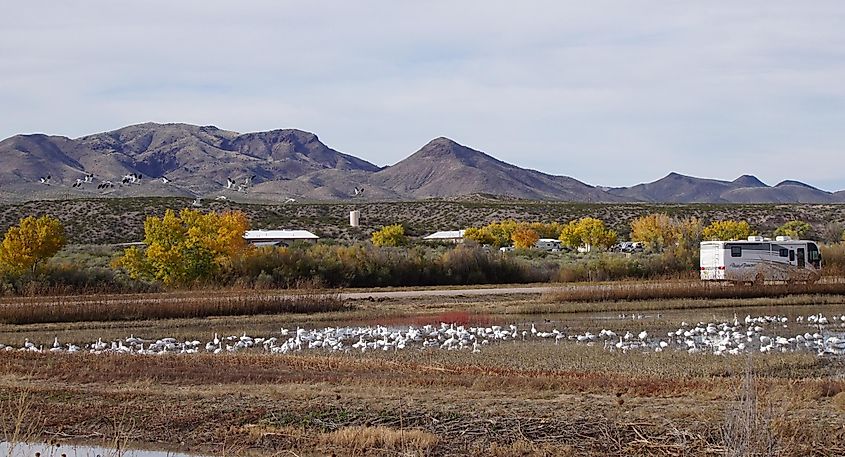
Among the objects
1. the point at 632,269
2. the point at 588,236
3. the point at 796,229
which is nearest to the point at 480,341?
the point at 632,269

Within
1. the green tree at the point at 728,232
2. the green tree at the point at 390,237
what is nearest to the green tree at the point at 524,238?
the green tree at the point at 390,237

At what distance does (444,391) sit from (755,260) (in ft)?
122

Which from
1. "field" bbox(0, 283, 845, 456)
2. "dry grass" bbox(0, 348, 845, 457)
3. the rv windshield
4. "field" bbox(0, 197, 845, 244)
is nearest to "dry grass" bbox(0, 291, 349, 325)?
"field" bbox(0, 283, 845, 456)

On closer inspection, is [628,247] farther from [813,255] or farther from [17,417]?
[17,417]

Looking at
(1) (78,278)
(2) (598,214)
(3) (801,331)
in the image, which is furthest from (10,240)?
(2) (598,214)

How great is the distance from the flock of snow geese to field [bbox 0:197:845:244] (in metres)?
72.2

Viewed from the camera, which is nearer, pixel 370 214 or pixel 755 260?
pixel 755 260

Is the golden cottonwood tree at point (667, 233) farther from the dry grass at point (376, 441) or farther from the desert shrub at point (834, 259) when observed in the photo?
the dry grass at point (376, 441)

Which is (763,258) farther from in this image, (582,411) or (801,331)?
(582,411)

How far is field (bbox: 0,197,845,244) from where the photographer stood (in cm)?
10350

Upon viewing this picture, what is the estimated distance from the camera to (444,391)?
15367 millimetres

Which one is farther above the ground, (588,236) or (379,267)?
(588,236)

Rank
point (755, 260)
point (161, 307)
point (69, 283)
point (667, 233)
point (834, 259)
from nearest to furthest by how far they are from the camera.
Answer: point (161, 307)
point (69, 283)
point (755, 260)
point (834, 259)
point (667, 233)

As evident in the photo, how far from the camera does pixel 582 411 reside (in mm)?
13359
